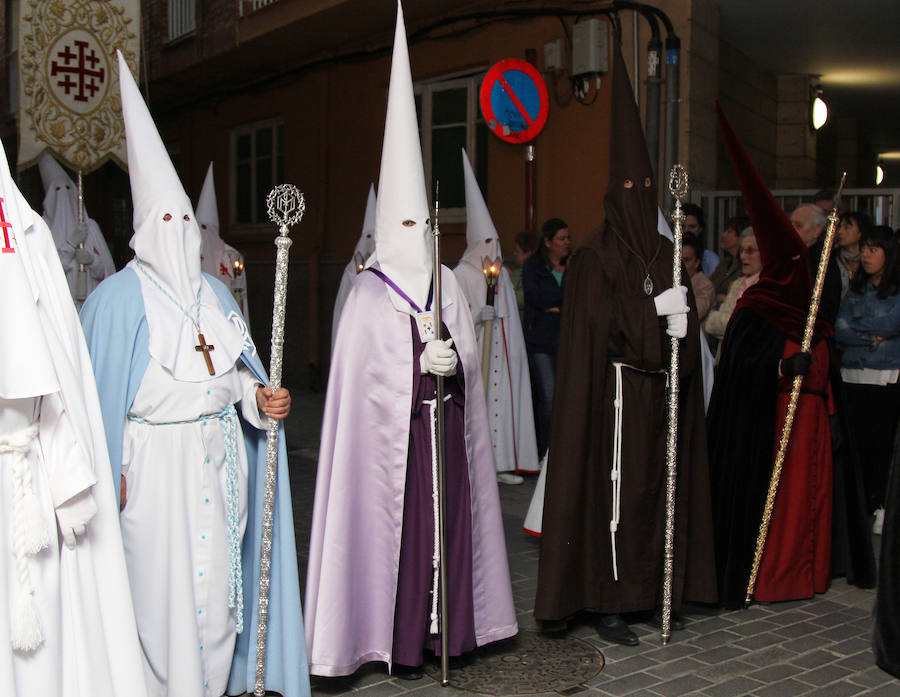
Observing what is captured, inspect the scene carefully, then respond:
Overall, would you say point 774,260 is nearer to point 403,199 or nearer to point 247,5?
point 403,199

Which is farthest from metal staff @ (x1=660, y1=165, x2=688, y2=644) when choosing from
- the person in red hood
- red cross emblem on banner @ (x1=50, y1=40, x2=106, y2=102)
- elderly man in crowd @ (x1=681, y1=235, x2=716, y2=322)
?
red cross emblem on banner @ (x1=50, y1=40, x2=106, y2=102)

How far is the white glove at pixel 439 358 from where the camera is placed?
4344mm

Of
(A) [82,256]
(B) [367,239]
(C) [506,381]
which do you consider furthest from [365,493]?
(B) [367,239]

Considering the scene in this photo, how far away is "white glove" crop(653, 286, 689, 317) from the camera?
5.00 meters

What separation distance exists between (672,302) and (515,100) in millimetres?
6330

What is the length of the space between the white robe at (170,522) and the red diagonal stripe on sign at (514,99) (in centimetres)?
734

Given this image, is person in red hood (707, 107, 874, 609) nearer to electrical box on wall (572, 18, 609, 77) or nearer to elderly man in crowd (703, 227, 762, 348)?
elderly man in crowd (703, 227, 762, 348)

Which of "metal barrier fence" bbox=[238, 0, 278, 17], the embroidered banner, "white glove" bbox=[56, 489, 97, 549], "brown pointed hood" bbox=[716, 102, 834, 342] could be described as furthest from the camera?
"metal barrier fence" bbox=[238, 0, 278, 17]

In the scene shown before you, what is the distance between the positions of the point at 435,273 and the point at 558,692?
184cm

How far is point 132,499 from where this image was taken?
399 cm

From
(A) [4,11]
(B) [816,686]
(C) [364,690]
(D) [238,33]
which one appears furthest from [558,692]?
(A) [4,11]

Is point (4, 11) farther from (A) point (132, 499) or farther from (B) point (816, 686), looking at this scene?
(B) point (816, 686)

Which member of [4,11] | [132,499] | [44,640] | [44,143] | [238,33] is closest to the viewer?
[44,640]

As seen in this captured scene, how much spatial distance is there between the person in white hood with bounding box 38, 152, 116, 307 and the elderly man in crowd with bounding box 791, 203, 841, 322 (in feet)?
19.8
